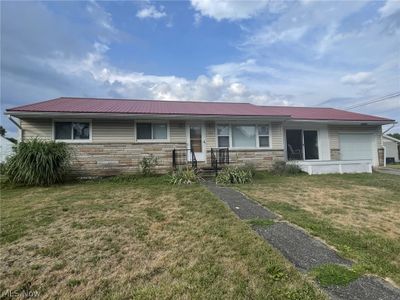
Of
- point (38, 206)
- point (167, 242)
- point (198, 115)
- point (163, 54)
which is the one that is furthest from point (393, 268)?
point (163, 54)

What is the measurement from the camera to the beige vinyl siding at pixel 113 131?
11.4 meters

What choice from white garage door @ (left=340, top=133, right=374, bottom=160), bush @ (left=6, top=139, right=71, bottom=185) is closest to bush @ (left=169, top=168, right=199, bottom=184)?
bush @ (left=6, top=139, right=71, bottom=185)

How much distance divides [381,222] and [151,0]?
36.2ft

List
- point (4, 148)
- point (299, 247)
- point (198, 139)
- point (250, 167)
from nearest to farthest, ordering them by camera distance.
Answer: point (299, 247) → point (250, 167) → point (198, 139) → point (4, 148)

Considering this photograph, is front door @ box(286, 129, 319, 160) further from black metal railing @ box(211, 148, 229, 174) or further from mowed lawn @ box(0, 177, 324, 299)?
mowed lawn @ box(0, 177, 324, 299)

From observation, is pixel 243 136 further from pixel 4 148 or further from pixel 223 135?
pixel 4 148

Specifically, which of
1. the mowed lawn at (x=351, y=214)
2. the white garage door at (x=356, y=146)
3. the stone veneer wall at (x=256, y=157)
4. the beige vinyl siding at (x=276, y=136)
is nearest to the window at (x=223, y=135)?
the stone veneer wall at (x=256, y=157)

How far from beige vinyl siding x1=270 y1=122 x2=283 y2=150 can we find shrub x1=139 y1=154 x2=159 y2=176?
5.98 metres

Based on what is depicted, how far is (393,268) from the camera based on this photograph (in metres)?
3.14

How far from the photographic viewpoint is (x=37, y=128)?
10930mm

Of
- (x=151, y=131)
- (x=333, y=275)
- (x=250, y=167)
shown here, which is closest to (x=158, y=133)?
(x=151, y=131)

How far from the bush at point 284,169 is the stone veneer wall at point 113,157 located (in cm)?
518

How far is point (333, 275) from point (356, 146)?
1529cm

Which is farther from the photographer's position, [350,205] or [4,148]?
[4,148]
